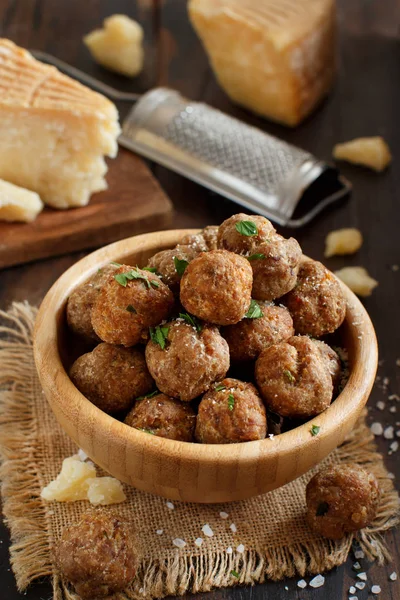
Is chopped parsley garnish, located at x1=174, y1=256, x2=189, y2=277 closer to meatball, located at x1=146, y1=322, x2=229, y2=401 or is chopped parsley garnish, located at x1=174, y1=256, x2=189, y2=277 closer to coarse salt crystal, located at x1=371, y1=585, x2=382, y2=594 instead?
meatball, located at x1=146, y1=322, x2=229, y2=401

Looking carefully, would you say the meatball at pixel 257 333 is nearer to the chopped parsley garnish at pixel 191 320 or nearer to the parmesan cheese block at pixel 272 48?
the chopped parsley garnish at pixel 191 320

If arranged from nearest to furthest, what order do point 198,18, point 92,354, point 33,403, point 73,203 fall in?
point 92,354 < point 33,403 < point 73,203 < point 198,18

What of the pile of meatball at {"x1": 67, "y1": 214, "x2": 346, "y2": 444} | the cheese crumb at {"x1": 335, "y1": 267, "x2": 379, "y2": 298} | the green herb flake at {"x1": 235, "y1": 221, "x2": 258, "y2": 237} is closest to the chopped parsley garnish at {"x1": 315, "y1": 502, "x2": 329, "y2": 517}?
the pile of meatball at {"x1": 67, "y1": 214, "x2": 346, "y2": 444}

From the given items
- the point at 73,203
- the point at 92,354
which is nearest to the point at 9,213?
the point at 73,203

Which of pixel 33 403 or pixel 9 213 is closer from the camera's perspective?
pixel 33 403

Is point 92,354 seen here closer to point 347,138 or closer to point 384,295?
point 384,295

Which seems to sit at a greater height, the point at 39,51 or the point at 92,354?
the point at 92,354
